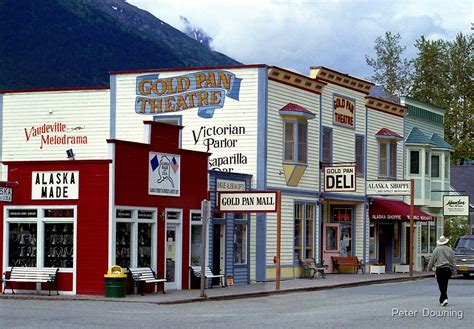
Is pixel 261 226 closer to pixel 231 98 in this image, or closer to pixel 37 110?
pixel 231 98

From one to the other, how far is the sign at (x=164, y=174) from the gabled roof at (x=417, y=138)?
20.8 meters

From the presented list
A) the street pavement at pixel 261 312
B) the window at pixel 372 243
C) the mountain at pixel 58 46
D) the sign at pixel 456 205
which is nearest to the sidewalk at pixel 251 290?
the street pavement at pixel 261 312

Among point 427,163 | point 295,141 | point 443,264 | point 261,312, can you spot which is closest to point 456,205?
point 427,163

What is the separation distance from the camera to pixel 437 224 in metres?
54.6

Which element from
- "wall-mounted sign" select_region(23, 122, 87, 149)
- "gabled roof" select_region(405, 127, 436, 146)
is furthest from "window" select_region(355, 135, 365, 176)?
"wall-mounted sign" select_region(23, 122, 87, 149)

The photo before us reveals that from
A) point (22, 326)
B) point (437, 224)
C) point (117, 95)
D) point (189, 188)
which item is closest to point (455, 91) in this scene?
point (437, 224)

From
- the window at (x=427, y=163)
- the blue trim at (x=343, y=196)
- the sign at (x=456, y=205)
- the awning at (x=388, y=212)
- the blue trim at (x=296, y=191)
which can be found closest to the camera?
the blue trim at (x=296, y=191)

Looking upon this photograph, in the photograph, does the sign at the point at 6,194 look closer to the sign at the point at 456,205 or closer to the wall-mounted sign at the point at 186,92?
the wall-mounted sign at the point at 186,92

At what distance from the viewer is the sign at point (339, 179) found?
41344 millimetres

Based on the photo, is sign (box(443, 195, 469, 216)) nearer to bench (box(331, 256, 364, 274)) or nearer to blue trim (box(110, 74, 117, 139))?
bench (box(331, 256, 364, 274))

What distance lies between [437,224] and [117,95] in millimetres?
20886

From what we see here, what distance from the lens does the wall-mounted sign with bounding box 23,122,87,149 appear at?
41531 mm

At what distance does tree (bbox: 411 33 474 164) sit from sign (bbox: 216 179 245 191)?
45.7 m

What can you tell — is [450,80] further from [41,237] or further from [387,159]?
[41,237]
